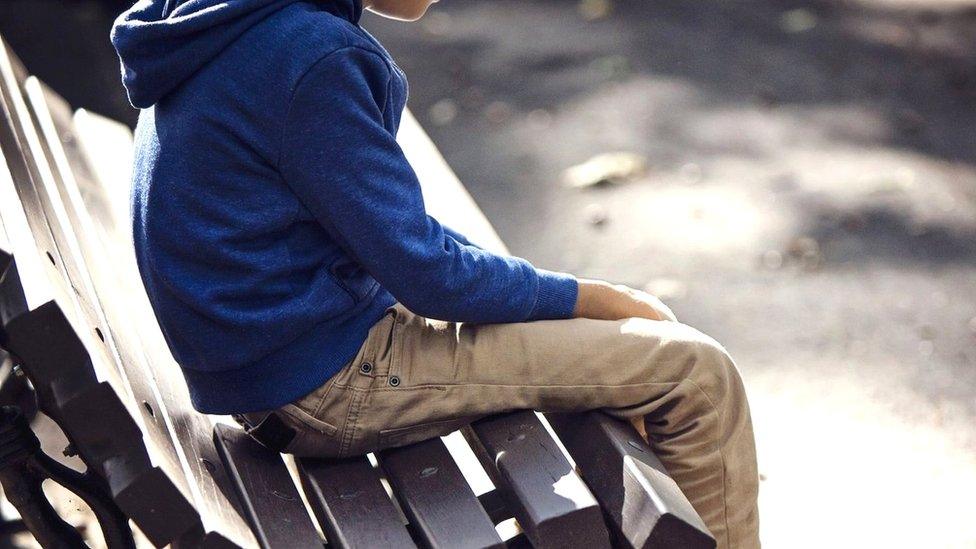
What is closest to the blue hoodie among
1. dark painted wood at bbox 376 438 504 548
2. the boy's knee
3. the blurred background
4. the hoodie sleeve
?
the hoodie sleeve

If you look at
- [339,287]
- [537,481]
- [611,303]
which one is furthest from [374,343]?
[611,303]

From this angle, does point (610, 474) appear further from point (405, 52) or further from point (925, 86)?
point (405, 52)

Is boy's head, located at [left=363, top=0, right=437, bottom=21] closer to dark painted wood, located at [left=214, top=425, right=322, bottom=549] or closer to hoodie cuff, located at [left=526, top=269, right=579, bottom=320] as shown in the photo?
hoodie cuff, located at [left=526, top=269, right=579, bottom=320]

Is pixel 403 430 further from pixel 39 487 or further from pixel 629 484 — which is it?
pixel 39 487

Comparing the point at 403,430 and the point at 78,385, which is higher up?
the point at 78,385

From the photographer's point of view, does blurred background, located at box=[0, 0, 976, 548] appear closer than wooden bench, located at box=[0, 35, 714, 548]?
No

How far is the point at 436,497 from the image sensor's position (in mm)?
2010

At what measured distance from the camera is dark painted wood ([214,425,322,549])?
75.3 inches

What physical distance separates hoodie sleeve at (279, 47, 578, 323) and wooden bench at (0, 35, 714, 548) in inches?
12.1

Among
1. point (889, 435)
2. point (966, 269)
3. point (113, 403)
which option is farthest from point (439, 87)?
point (113, 403)

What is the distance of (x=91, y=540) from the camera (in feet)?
10.9

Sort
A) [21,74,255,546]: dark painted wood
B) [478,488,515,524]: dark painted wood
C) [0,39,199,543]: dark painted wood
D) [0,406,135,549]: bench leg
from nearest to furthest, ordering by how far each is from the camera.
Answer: [0,39,199,543]: dark painted wood, [21,74,255,546]: dark painted wood, [0,406,135,549]: bench leg, [478,488,515,524]: dark painted wood

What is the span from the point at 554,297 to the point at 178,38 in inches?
32.2

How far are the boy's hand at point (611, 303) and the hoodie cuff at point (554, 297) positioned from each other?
0.08 feet
